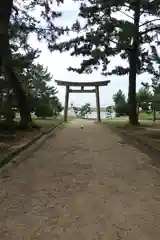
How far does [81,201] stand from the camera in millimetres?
5500

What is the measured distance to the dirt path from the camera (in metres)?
4.22

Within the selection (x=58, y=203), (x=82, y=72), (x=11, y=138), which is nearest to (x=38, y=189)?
(x=58, y=203)

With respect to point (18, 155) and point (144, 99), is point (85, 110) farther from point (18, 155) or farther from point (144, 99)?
point (18, 155)

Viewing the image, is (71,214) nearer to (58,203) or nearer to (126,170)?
(58,203)

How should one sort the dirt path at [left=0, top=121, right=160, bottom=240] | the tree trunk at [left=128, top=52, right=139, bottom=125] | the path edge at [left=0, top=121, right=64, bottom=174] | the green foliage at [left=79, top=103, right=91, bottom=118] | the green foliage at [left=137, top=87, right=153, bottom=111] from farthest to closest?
the green foliage at [left=79, top=103, right=91, bottom=118] < the tree trunk at [left=128, top=52, right=139, bottom=125] < the green foliage at [left=137, top=87, right=153, bottom=111] < the path edge at [left=0, top=121, right=64, bottom=174] < the dirt path at [left=0, top=121, right=160, bottom=240]

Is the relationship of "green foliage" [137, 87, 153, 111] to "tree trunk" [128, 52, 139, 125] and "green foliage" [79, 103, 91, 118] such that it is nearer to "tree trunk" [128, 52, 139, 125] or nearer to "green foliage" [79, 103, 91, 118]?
"tree trunk" [128, 52, 139, 125]

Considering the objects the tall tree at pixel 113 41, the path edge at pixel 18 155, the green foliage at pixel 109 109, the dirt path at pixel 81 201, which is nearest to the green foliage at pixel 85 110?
the green foliage at pixel 109 109

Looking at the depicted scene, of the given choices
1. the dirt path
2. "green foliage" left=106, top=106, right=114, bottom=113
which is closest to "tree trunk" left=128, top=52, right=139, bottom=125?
the dirt path

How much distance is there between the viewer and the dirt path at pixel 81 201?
13.9 feet

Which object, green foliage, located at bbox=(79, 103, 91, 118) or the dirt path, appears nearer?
the dirt path

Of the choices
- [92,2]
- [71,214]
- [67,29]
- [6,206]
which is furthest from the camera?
[92,2]

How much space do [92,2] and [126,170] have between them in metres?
16.9

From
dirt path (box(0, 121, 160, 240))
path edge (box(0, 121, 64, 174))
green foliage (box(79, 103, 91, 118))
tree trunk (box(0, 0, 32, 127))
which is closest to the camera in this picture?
dirt path (box(0, 121, 160, 240))

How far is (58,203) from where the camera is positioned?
5.40m
